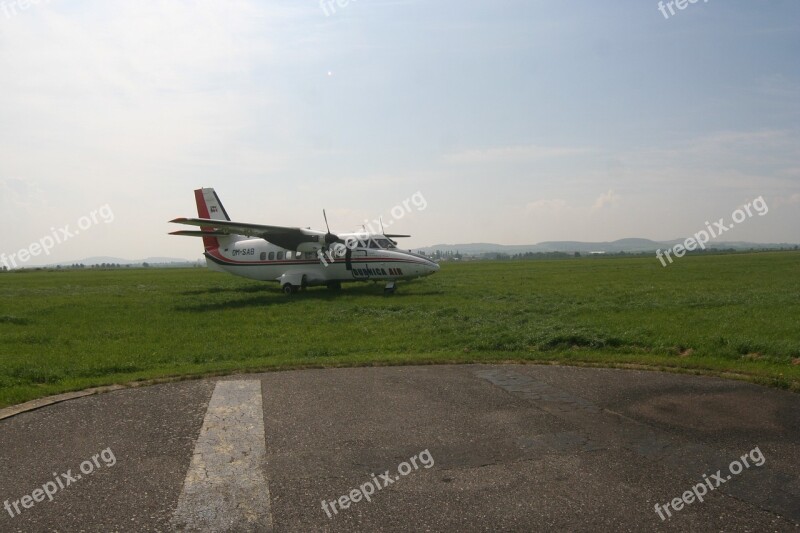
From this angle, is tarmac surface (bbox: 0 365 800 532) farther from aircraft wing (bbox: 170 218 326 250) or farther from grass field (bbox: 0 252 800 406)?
aircraft wing (bbox: 170 218 326 250)

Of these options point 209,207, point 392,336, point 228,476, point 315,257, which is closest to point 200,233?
point 209,207

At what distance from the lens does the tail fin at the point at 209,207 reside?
34219mm

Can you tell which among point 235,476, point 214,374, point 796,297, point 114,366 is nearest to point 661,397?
point 235,476

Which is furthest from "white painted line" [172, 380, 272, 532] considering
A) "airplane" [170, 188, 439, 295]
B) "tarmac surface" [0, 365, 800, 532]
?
"airplane" [170, 188, 439, 295]

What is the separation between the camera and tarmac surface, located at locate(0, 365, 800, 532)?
506 centimetres

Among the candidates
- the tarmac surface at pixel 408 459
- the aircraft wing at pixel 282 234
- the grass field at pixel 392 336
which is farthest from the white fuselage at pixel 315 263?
the tarmac surface at pixel 408 459

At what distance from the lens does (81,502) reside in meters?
5.27

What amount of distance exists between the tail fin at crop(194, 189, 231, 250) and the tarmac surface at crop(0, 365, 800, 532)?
1030 inches

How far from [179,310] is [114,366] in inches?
475

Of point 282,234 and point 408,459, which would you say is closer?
point 408,459

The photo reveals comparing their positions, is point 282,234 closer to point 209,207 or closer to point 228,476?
point 209,207

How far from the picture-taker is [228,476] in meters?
5.87

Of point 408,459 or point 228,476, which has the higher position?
Answer: point 228,476

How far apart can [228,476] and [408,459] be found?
1.95 m
